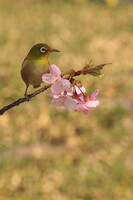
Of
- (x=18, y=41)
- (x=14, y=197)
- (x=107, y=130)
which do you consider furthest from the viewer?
(x=18, y=41)

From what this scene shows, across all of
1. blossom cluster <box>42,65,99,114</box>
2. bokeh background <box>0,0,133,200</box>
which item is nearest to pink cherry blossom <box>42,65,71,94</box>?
blossom cluster <box>42,65,99,114</box>

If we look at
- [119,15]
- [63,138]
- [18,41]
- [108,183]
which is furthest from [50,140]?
[119,15]

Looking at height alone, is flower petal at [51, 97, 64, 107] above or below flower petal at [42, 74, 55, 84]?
below

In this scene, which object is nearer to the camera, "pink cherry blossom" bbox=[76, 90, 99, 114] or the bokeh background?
"pink cherry blossom" bbox=[76, 90, 99, 114]

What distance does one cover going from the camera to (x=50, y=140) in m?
6.74

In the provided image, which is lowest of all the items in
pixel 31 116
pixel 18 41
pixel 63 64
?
pixel 31 116

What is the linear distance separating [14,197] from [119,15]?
13.2m

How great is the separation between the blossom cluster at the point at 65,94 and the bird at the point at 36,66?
0.03 metres

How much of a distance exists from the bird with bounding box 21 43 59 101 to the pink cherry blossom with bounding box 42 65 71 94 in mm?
21

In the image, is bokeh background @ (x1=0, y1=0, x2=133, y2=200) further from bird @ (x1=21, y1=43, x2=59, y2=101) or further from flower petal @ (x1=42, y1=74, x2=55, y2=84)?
flower petal @ (x1=42, y1=74, x2=55, y2=84)

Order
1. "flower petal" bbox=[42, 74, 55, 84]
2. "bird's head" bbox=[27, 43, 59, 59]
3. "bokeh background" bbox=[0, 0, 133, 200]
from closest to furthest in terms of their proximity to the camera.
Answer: "flower petal" bbox=[42, 74, 55, 84]
"bird's head" bbox=[27, 43, 59, 59]
"bokeh background" bbox=[0, 0, 133, 200]

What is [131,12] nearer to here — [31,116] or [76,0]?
[76,0]

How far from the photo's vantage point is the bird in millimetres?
1032

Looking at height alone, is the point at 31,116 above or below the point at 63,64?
below
